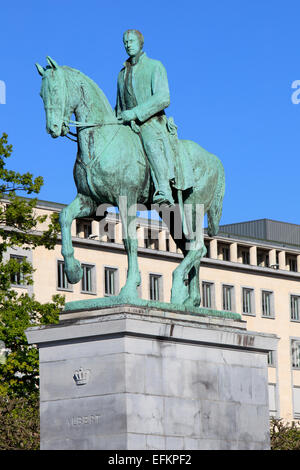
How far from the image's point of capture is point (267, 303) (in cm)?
12469

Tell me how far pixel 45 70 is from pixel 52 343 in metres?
4.82

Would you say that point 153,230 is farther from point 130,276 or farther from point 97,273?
→ point 130,276

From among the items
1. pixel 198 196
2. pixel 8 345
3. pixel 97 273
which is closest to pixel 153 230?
pixel 97 273

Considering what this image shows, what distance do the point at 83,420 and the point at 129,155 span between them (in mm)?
4808

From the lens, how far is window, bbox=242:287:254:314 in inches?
4825

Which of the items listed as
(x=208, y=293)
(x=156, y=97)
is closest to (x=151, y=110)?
(x=156, y=97)

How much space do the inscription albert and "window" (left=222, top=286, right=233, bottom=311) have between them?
311 feet

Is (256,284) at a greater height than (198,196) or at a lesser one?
greater

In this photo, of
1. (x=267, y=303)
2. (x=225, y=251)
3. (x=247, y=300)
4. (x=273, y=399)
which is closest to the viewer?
(x=247, y=300)

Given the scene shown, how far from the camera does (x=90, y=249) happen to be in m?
109

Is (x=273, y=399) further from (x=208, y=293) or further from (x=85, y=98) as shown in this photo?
(x=85, y=98)

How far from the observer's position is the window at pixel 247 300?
12256 cm

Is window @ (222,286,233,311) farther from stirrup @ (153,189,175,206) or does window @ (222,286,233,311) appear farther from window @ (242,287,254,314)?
stirrup @ (153,189,175,206)
